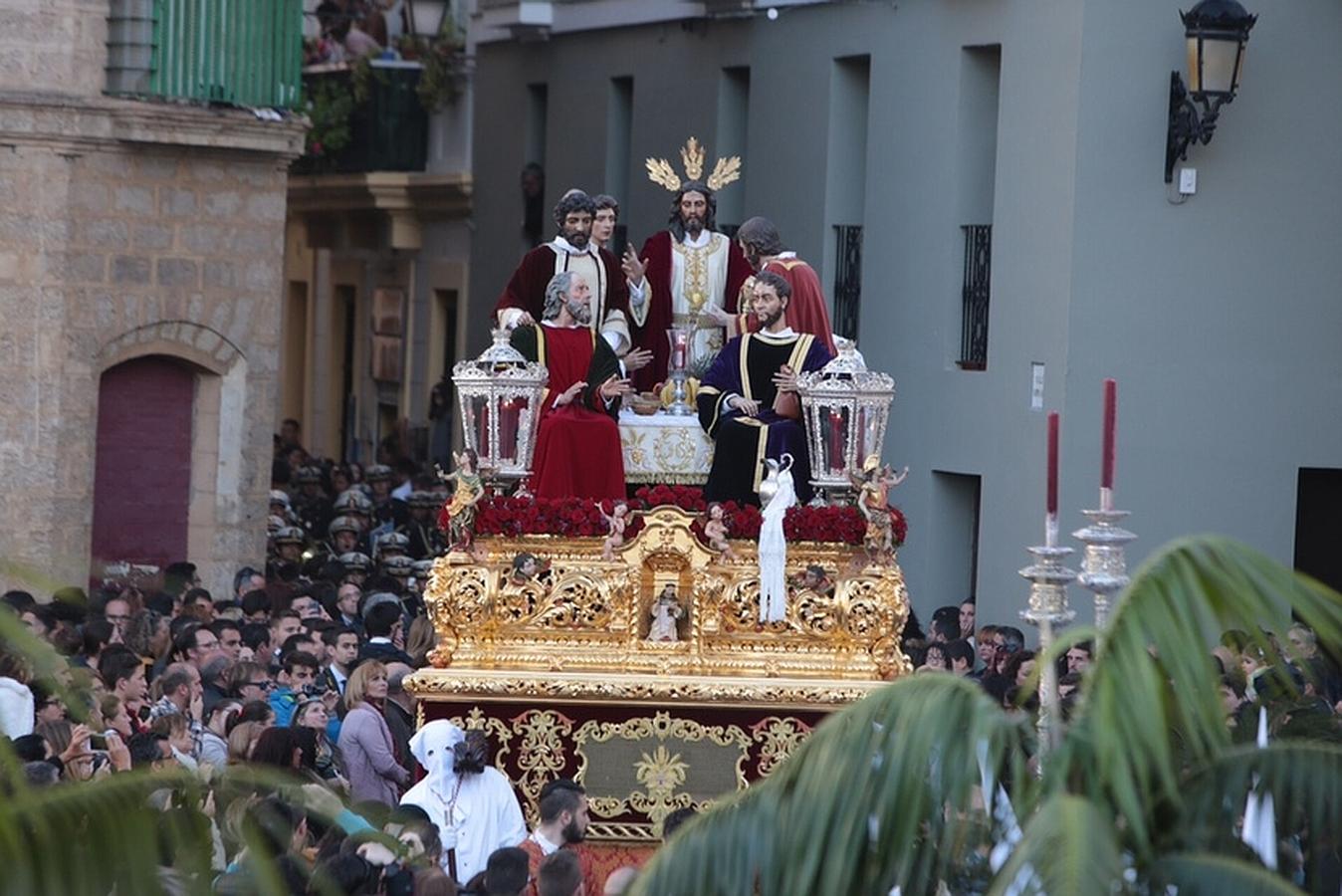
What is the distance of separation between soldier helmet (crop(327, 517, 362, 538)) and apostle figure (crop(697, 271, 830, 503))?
7.10m

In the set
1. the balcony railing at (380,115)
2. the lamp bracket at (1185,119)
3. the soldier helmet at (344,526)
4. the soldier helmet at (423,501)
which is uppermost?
the balcony railing at (380,115)

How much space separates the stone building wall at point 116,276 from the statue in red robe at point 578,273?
5285mm

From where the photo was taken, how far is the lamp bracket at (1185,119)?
16.2 m

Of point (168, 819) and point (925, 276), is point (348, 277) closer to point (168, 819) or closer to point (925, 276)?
point (925, 276)

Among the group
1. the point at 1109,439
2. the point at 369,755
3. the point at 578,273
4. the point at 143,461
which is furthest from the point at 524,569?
the point at 143,461

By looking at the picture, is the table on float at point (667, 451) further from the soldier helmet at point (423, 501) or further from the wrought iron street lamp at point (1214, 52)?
the soldier helmet at point (423, 501)

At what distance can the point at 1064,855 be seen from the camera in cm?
446

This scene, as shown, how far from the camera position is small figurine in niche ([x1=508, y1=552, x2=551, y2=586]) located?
39.7 feet

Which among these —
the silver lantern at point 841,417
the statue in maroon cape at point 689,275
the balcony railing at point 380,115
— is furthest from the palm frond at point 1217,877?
the balcony railing at point 380,115

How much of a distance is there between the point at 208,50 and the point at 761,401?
25.1ft

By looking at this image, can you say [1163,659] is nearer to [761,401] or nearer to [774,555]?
[774,555]

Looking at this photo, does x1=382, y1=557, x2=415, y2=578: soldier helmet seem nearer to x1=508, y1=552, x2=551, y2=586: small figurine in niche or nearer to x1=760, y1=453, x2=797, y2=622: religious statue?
x1=508, y1=552, x2=551, y2=586: small figurine in niche

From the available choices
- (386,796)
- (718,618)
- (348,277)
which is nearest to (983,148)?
(718,618)

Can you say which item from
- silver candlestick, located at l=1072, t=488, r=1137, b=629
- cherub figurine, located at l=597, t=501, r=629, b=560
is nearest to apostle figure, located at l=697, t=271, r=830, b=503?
cherub figurine, located at l=597, t=501, r=629, b=560
